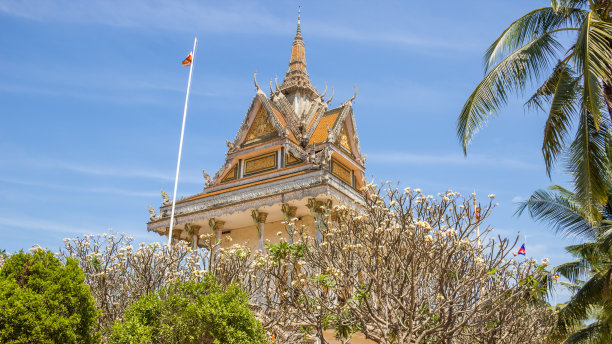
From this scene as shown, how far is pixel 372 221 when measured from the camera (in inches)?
428

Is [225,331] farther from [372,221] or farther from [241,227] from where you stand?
[241,227]

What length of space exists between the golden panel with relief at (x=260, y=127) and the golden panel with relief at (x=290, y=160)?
6.44 ft

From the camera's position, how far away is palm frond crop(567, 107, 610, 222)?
30.9 ft

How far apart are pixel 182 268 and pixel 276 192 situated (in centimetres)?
734

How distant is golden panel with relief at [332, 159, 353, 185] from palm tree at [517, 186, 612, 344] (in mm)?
11944

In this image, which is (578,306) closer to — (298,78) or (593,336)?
(593,336)

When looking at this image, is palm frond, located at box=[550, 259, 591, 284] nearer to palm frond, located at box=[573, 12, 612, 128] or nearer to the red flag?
palm frond, located at box=[573, 12, 612, 128]

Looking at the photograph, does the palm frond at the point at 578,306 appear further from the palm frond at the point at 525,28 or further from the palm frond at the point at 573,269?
the palm frond at the point at 525,28

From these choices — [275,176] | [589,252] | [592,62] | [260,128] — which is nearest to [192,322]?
[592,62]

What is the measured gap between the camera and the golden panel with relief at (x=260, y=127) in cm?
2725

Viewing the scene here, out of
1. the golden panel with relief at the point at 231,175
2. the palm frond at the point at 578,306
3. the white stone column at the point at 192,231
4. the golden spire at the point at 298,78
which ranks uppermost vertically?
the golden spire at the point at 298,78

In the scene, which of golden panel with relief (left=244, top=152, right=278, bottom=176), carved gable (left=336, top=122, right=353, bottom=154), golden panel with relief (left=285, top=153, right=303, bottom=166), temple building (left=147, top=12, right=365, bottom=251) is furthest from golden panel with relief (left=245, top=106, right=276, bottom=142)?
carved gable (left=336, top=122, right=353, bottom=154)

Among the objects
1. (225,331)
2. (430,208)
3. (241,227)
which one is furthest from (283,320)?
(241,227)

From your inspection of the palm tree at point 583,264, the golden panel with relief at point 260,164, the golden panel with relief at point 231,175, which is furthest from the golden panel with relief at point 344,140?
the palm tree at point 583,264
